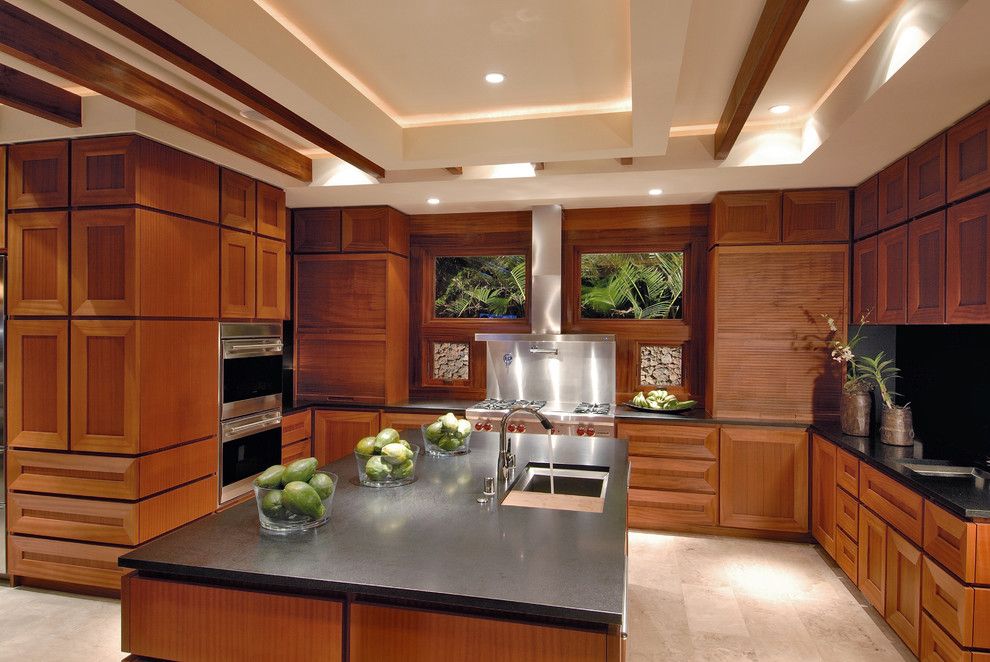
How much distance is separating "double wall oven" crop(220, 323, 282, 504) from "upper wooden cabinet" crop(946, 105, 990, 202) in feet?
12.7

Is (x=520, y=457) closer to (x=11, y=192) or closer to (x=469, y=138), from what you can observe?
(x=469, y=138)

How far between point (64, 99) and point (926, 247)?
427 cm

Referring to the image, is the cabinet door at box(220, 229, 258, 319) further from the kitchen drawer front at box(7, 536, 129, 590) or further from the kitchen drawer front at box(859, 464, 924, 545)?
the kitchen drawer front at box(859, 464, 924, 545)

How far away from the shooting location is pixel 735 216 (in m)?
4.18

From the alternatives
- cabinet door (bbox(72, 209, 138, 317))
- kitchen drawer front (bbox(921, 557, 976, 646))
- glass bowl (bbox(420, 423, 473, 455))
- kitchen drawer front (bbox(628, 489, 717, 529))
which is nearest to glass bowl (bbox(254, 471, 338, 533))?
glass bowl (bbox(420, 423, 473, 455))

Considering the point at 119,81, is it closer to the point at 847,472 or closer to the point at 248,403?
the point at 248,403

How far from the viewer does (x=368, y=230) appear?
483 centimetres

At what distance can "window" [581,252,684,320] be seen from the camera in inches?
190

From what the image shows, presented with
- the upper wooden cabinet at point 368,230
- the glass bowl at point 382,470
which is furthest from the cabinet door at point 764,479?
the upper wooden cabinet at point 368,230

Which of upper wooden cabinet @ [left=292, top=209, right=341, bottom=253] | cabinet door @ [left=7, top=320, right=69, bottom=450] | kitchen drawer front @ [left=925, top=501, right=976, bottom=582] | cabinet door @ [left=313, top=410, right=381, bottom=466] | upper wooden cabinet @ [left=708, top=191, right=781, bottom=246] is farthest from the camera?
upper wooden cabinet @ [left=292, top=209, right=341, bottom=253]

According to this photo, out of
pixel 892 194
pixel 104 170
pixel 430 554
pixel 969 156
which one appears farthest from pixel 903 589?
pixel 104 170

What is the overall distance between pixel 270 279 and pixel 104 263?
1.14m

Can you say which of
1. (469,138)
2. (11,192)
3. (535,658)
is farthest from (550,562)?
(11,192)

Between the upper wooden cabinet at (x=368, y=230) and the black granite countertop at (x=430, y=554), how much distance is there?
2.98 meters
